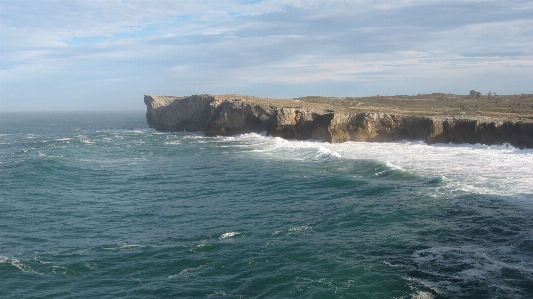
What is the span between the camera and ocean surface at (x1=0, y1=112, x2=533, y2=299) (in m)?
13.7

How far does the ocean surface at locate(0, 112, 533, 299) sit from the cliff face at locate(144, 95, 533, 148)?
2.14 meters

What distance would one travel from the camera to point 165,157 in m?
39.6

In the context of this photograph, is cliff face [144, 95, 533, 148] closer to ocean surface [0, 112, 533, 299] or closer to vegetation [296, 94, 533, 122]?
ocean surface [0, 112, 533, 299]

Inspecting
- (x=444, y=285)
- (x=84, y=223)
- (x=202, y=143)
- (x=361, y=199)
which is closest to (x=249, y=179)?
(x=361, y=199)

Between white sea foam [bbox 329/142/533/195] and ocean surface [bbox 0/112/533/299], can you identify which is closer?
ocean surface [bbox 0/112/533/299]

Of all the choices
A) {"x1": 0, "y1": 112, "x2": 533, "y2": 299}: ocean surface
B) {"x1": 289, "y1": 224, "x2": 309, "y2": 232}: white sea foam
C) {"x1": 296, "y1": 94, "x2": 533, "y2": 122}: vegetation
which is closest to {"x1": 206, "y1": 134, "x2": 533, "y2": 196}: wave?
{"x1": 0, "y1": 112, "x2": 533, "y2": 299}: ocean surface

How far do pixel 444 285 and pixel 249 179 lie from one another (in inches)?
676

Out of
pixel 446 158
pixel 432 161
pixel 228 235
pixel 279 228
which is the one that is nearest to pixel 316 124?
pixel 446 158

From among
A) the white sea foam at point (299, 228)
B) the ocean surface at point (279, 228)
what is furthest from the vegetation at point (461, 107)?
the white sea foam at point (299, 228)

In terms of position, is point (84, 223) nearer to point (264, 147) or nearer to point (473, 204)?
point (473, 204)

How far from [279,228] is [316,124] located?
2982cm

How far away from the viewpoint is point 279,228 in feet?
61.1

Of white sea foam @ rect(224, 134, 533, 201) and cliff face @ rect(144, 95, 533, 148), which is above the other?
cliff face @ rect(144, 95, 533, 148)

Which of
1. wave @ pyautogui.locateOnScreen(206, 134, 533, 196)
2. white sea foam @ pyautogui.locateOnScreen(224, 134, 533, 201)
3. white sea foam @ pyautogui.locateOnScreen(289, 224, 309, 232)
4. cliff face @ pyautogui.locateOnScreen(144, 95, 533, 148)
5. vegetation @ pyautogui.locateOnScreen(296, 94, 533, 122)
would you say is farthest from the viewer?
vegetation @ pyautogui.locateOnScreen(296, 94, 533, 122)
